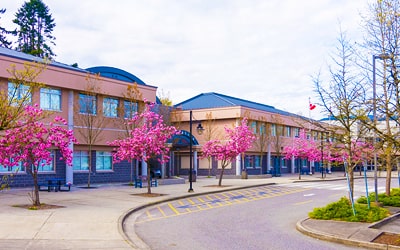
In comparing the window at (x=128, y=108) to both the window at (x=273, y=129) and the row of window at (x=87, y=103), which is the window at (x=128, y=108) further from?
the window at (x=273, y=129)

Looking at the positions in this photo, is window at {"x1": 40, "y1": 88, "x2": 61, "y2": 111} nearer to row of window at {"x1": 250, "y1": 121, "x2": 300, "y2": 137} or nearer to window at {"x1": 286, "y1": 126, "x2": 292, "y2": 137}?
row of window at {"x1": 250, "y1": 121, "x2": 300, "y2": 137}

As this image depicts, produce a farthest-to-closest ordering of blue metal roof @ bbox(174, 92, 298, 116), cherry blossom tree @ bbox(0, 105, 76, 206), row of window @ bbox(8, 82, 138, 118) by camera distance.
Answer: blue metal roof @ bbox(174, 92, 298, 116), row of window @ bbox(8, 82, 138, 118), cherry blossom tree @ bbox(0, 105, 76, 206)

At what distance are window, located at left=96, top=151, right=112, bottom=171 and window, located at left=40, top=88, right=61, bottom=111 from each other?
196 inches

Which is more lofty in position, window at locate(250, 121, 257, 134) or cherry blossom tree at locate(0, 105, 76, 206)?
window at locate(250, 121, 257, 134)

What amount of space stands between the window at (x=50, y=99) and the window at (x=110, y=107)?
12.4ft

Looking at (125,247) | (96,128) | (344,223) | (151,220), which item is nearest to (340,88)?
(344,223)

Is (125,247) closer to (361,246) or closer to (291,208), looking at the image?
(361,246)

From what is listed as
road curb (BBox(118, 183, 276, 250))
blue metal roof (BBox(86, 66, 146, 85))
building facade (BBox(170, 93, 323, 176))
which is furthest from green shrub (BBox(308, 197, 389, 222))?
building facade (BBox(170, 93, 323, 176))

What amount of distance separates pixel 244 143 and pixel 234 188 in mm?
3577

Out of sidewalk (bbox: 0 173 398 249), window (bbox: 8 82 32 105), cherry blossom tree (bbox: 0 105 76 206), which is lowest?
sidewalk (bbox: 0 173 398 249)

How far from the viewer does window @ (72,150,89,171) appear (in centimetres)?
2971

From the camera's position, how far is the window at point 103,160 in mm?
31675

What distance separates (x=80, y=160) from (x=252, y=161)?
24.2 metres

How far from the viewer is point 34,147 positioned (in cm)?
1773
